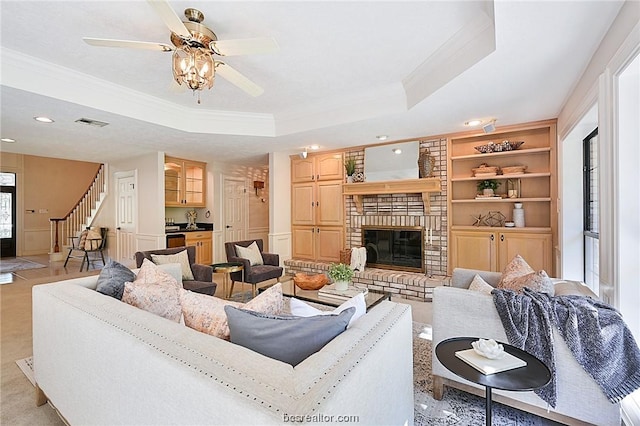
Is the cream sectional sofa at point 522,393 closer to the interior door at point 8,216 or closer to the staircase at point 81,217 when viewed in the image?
the staircase at point 81,217

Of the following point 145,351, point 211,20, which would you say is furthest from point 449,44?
point 145,351

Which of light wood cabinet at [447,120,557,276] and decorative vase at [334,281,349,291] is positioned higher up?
Result: light wood cabinet at [447,120,557,276]

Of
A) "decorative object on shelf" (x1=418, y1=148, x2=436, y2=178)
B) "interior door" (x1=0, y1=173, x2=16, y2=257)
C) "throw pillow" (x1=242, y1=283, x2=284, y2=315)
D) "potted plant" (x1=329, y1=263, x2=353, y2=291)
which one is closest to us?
"throw pillow" (x1=242, y1=283, x2=284, y2=315)

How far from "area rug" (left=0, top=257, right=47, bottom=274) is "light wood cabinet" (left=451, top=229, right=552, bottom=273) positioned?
8550 mm

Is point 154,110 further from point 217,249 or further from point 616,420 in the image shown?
point 616,420

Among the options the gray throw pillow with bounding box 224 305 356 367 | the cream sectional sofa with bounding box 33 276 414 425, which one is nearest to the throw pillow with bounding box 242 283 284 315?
the gray throw pillow with bounding box 224 305 356 367

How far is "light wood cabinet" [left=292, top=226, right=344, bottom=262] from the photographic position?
5516mm

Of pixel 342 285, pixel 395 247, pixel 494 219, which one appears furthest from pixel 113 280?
pixel 494 219

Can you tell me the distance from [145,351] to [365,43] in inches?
101

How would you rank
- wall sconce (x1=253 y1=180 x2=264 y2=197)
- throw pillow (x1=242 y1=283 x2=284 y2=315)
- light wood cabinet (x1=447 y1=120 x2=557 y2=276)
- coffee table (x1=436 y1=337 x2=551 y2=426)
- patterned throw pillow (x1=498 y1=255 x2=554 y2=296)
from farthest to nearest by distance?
wall sconce (x1=253 y1=180 x2=264 y2=197), light wood cabinet (x1=447 y1=120 x2=557 y2=276), patterned throw pillow (x1=498 y1=255 x2=554 y2=296), throw pillow (x1=242 y1=283 x2=284 y2=315), coffee table (x1=436 y1=337 x2=551 y2=426)

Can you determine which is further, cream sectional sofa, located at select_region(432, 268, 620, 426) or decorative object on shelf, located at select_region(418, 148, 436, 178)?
decorative object on shelf, located at select_region(418, 148, 436, 178)

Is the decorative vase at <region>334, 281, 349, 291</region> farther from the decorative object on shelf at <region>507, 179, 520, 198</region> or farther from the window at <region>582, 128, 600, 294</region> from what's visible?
the decorative object on shelf at <region>507, 179, 520, 198</region>

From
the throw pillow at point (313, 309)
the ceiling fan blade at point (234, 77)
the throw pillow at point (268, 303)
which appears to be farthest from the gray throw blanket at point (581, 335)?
the ceiling fan blade at point (234, 77)

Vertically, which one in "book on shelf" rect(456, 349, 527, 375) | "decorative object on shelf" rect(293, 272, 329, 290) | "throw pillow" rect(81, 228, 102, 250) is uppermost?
"throw pillow" rect(81, 228, 102, 250)
